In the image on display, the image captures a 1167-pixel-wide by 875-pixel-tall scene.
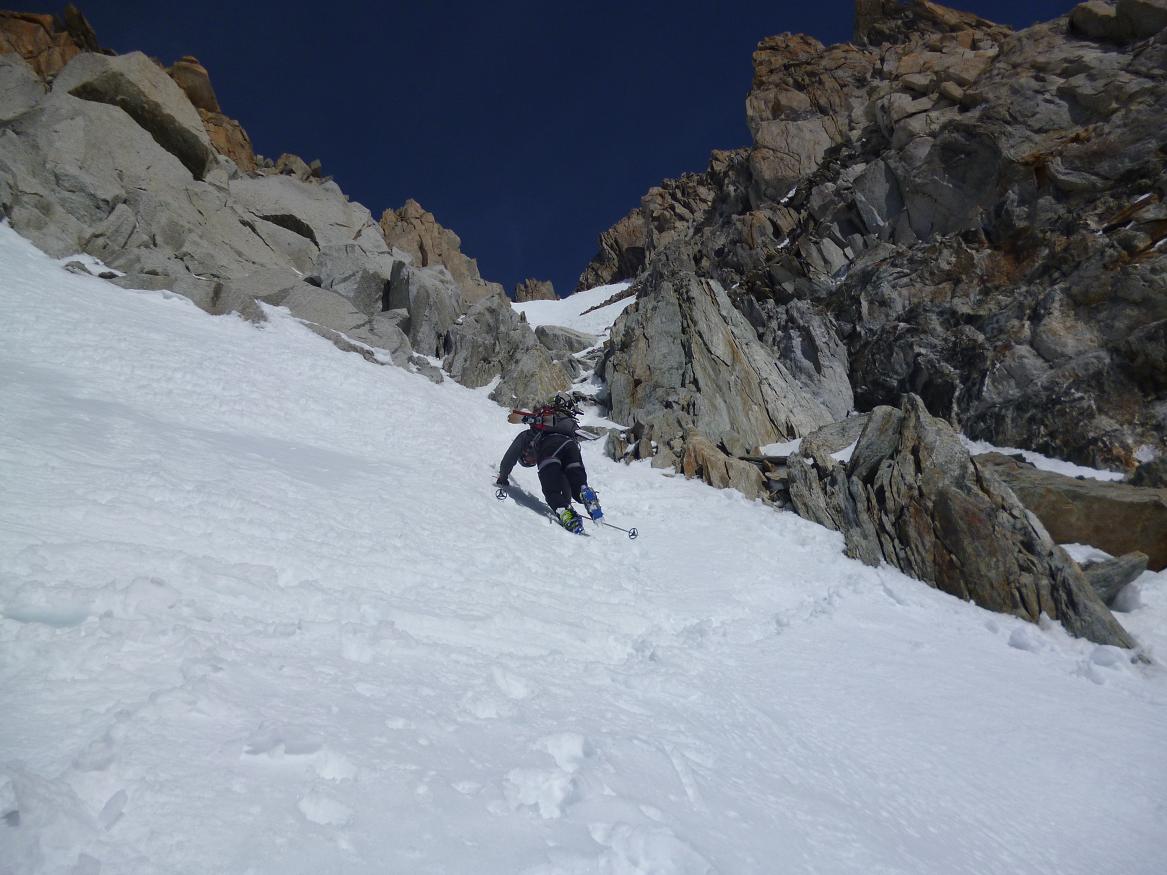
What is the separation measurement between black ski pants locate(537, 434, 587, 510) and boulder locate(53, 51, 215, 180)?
2873 centimetres

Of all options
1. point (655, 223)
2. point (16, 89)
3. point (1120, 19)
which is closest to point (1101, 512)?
point (1120, 19)

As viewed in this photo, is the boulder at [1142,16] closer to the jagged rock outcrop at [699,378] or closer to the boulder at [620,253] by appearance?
the jagged rock outcrop at [699,378]

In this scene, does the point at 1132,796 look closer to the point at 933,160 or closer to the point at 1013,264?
the point at 1013,264

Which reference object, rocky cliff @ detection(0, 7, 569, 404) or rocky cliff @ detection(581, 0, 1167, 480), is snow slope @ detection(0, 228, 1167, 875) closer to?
Result: rocky cliff @ detection(581, 0, 1167, 480)

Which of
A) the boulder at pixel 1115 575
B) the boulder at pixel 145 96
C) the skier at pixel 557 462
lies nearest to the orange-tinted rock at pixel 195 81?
the boulder at pixel 145 96

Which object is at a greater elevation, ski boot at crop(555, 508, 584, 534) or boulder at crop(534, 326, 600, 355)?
boulder at crop(534, 326, 600, 355)

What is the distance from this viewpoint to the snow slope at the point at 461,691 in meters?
2.44

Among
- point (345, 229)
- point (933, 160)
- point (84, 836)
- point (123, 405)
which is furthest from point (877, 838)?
point (345, 229)

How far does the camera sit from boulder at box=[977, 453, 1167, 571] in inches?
395

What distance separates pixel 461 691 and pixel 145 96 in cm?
3597

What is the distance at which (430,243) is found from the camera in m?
50.8

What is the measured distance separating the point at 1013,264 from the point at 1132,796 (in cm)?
2282

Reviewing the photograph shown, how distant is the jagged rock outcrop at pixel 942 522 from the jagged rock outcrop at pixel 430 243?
1559 inches

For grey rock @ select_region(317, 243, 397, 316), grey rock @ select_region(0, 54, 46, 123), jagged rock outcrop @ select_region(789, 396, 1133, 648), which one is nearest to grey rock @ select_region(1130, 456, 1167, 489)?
jagged rock outcrop @ select_region(789, 396, 1133, 648)
